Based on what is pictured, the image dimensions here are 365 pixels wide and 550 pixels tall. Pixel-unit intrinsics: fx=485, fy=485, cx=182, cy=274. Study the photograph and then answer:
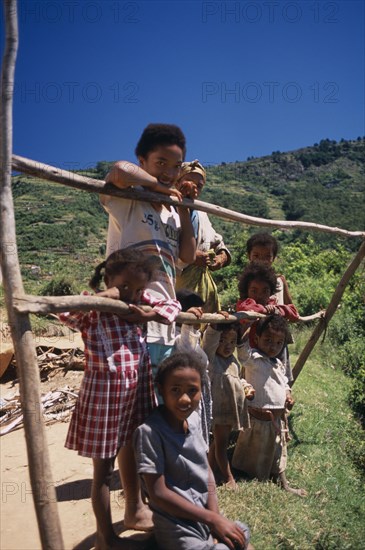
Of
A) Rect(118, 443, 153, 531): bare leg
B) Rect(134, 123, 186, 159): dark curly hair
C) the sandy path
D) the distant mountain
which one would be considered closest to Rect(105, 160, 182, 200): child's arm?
Rect(134, 123, 186, 159): dark curly hair

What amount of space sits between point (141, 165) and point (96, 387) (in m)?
1.11

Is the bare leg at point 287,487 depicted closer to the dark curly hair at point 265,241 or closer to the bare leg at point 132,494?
the bare leg at point 132,494

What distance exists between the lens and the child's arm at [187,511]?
2.03m

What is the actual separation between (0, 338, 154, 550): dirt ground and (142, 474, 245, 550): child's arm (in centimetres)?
38

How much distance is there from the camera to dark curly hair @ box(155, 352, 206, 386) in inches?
87.0

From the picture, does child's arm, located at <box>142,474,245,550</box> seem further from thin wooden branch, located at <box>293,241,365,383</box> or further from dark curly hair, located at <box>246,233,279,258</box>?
thin wooden branch, located at <box>293,241,365,383</box>

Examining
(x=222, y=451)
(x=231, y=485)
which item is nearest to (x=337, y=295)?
(x=222, y=451)

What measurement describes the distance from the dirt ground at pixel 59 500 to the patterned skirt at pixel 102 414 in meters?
0.54

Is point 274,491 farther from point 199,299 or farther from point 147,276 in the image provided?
point 147,276

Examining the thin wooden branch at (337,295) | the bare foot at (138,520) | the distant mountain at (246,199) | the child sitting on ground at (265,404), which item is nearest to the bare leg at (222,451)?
the child sitting on ground at (265,404)

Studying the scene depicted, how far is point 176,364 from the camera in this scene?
221 centimetres

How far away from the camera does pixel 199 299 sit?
114 inches

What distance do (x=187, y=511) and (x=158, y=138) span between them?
169 cm

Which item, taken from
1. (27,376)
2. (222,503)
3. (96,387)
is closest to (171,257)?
(96,387)
